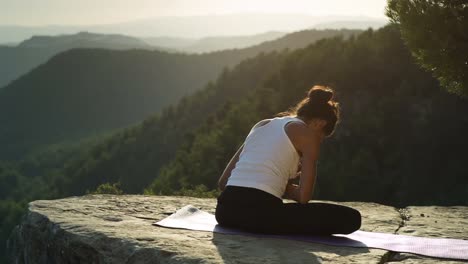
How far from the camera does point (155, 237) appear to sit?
6465 mm

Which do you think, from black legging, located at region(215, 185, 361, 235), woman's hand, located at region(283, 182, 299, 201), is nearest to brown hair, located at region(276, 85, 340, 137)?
woman's hand, located at region(283, 182, 299, 201)

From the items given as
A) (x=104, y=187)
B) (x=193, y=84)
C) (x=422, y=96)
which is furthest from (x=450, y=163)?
(x=193, y=84)

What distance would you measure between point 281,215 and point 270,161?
0.56 m

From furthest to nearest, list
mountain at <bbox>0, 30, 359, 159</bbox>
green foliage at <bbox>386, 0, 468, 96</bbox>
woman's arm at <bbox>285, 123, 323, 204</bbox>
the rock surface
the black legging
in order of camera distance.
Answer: mountain at <bbox>0, 30, 359, 159</bbox> < green foliage at <bbox>386, 0, 468, 96</bbox> < the black legging < woman's arm at <bbox>285, 123, 323, 204</bbox> < the rock surface

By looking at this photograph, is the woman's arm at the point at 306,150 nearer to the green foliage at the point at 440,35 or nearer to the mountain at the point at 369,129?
the green foliage at the point at 440,35

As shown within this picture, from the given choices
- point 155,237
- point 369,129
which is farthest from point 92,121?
point 155,237

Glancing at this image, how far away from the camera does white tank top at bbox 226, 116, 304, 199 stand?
6285mm

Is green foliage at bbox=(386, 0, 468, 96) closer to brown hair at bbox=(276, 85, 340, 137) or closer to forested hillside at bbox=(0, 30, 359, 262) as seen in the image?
brown hair at bbox=(276, 85, 340, 137)

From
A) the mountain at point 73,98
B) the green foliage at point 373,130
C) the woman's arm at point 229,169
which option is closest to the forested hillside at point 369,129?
the green foliage at point 373,130

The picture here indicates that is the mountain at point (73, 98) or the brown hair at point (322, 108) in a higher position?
the brown hair at point (322, 108)

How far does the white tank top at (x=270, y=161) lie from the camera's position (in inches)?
247

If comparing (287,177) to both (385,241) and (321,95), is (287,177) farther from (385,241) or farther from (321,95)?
(385,241)

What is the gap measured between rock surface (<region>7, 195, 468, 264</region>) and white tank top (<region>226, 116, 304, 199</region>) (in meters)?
0.57

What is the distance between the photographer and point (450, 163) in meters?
39.2
